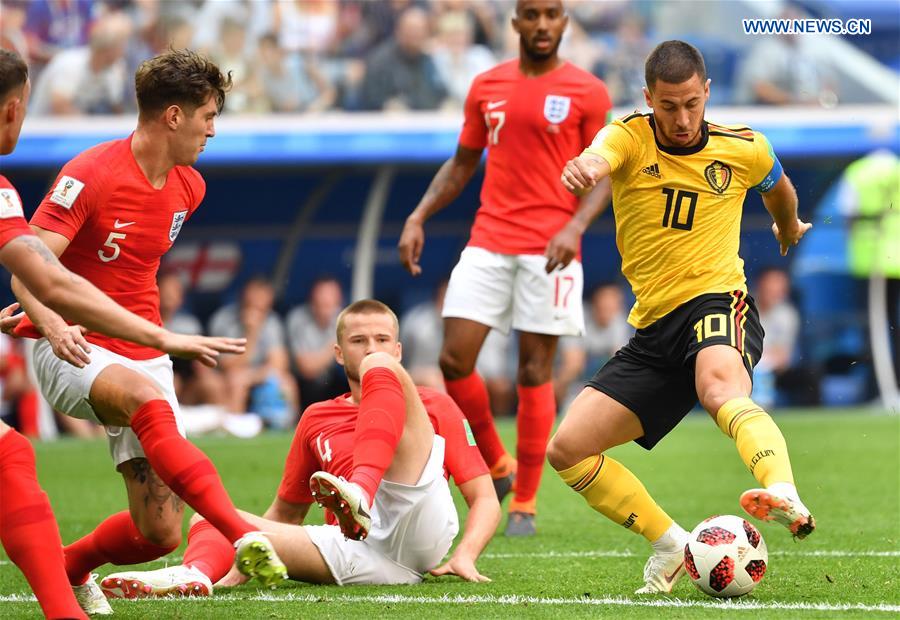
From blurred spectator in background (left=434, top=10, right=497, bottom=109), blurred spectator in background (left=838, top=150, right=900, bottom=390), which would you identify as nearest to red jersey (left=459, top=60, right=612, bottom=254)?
blurred spectator in background (left=434, top=10, right=497, bottom=109)

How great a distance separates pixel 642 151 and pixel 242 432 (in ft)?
31.6

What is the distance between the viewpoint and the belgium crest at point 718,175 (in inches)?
217

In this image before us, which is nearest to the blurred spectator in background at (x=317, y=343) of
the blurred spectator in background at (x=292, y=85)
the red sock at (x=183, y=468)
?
the blurred spectator in background at (x=292, y=85)

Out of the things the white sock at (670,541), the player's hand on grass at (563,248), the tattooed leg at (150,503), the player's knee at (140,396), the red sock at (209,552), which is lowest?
the red sock at (209,552)

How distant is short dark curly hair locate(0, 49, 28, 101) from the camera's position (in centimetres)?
436

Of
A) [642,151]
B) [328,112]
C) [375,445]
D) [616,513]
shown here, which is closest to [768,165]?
[642,151]

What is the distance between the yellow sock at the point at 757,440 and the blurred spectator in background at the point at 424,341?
10.1 meters

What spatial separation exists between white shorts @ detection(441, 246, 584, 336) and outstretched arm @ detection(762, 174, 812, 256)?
6.34 feet

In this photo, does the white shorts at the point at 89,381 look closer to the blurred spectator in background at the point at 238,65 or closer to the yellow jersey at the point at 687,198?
the yellow jersey at the point at 687,198

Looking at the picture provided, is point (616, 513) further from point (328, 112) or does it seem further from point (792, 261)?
point (792, 261)

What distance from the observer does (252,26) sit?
591 inches

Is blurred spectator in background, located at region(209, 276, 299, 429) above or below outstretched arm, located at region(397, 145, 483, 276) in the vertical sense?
below

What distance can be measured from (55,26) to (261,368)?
4098 millimetres

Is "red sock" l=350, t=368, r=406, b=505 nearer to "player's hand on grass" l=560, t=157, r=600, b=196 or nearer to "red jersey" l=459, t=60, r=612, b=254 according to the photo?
"player's hand on grass" l=560, t=157, r=600, b=196
